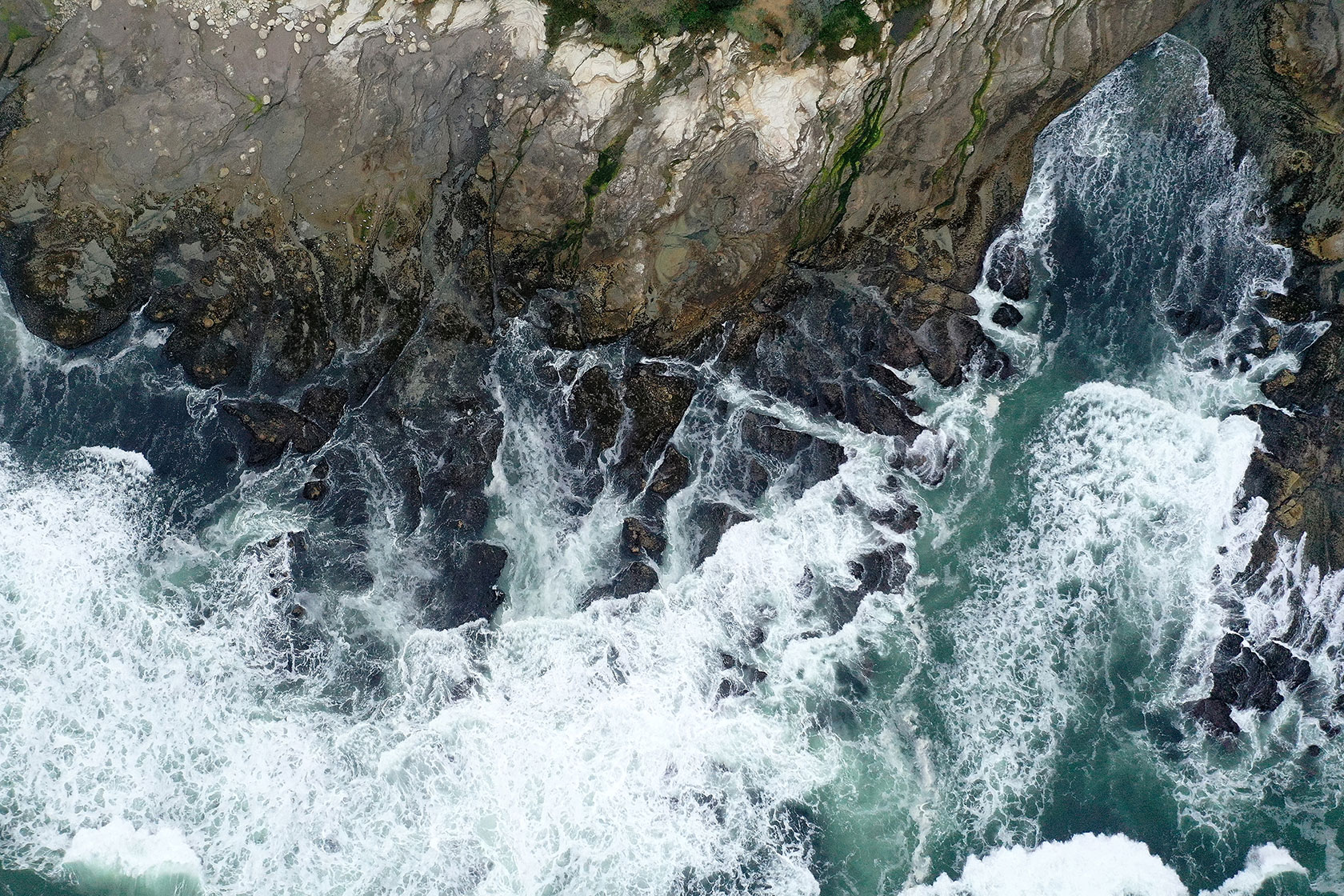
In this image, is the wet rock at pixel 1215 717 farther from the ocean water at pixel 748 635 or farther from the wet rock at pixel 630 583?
the wet rock at pixel 630 583

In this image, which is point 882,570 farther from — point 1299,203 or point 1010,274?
point 1299,203

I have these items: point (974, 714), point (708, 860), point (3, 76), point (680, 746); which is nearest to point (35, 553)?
point (3, 76)

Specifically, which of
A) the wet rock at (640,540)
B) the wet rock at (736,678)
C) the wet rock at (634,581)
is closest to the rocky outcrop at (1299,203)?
the wet rock at (736,678)

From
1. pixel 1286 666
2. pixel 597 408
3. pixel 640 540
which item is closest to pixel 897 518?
pixel 640 540

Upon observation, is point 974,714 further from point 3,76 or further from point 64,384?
point 3,76

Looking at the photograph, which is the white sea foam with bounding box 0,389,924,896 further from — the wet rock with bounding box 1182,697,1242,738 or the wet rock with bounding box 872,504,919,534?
the wet rock with bounding box 1182,697,1242,738

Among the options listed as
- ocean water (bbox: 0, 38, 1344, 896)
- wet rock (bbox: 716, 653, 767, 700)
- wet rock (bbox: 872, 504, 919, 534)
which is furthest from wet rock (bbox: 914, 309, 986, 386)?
wet rock (bbox: 716, 653, 767, 700)
